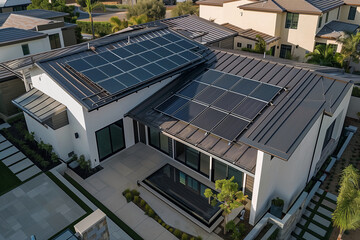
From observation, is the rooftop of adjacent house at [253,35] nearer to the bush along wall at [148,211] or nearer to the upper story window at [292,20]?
the upper story window at [292,20]

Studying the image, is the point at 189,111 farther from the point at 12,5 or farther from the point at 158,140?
the point at 12,5

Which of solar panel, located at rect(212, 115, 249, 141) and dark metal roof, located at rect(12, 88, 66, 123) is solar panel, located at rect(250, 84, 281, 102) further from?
dark metal roof, located at rect(12, 88, 66, 123)

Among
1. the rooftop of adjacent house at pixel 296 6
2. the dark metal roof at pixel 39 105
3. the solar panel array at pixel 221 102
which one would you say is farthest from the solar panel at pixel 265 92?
the rooftop of adjacent house at pixel 296 6

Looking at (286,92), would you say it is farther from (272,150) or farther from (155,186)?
(155,186)

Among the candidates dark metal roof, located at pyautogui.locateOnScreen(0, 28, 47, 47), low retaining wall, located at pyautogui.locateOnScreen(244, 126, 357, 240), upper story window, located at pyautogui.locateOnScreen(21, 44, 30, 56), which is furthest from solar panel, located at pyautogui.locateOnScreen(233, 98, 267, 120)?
upper story window, located at pyautogui.locateOnScreen(21, 44, 30, 56)

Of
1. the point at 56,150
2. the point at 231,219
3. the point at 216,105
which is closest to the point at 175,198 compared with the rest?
the point at 231,219

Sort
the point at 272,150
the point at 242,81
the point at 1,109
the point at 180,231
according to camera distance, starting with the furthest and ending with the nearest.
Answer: the point at 1,109 < the point at 242,81 < the point at 180,231 < the point at 272,150

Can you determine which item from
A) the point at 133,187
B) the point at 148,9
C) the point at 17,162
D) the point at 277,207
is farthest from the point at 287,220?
the point at 148,9
